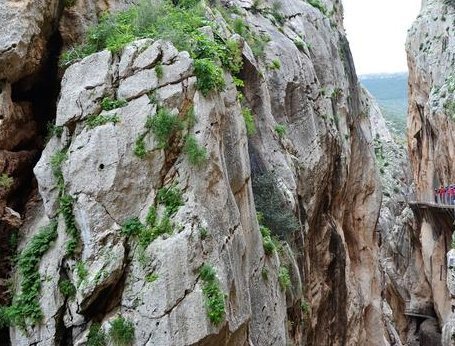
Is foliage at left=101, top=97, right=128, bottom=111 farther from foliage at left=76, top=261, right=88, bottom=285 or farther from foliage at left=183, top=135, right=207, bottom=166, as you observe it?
foliage at left=76, top=261, right=88, bottom=285

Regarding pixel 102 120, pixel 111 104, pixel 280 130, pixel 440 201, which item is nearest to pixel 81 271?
pixel 102 120

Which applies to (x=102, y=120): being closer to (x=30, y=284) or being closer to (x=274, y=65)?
(x=30, y=284)

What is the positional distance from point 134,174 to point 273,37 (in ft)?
37.6

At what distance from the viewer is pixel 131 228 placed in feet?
29.8

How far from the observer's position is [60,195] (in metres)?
9.70

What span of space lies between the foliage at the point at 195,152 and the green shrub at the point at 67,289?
2867mm

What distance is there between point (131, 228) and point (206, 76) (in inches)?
125

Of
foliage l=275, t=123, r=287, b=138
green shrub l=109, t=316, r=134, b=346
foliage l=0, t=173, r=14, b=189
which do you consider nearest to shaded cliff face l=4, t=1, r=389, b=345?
green shrub l=109, t=316, r=134, b=346

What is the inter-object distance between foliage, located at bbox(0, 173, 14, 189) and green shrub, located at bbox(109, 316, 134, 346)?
345 centimetres

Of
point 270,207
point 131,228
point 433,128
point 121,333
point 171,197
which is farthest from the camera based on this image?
point 433,128

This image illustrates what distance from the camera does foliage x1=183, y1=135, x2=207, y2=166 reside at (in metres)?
9.55

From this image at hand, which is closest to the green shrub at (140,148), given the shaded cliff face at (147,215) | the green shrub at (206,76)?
the shaded cliff face at (147,215)

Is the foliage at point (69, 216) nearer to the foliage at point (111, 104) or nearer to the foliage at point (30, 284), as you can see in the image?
the foliage at point (30, 284)

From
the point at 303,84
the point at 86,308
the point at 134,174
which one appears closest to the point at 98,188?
the point at 134,174
